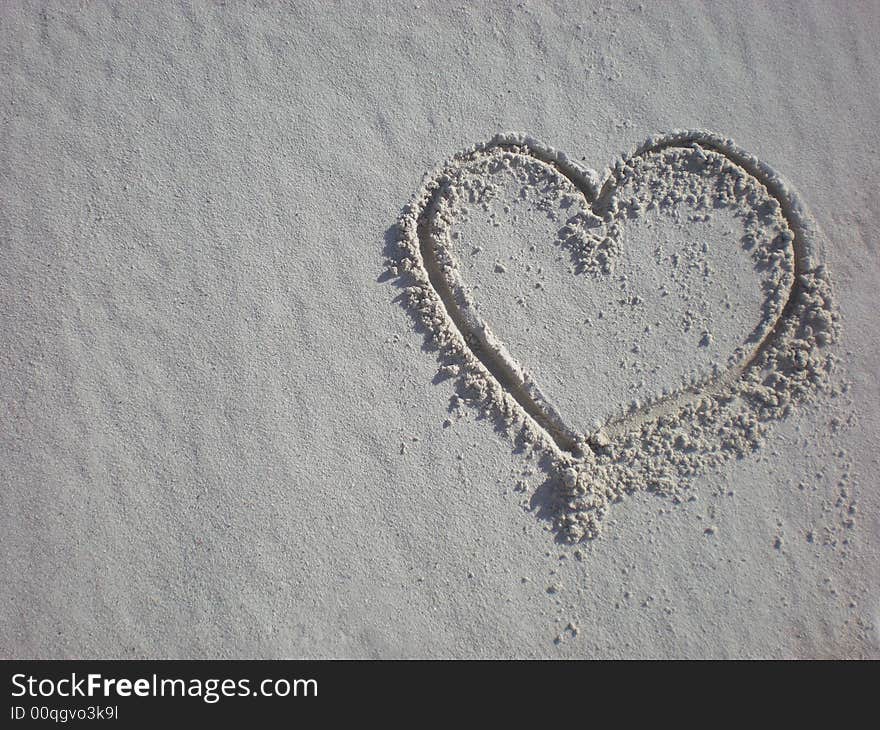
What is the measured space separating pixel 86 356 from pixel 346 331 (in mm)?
878

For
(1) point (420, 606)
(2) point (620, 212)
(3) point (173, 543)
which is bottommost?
(3) point (173, 543)

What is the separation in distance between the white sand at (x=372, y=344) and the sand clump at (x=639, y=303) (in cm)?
4

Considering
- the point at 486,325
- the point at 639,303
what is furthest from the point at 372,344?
the point at 639,303

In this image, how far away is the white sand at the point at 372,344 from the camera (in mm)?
2256

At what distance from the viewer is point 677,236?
245 centimetres

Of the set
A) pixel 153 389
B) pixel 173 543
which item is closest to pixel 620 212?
pixel 153 389

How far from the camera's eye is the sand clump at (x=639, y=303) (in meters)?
2.32

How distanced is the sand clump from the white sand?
39 mm

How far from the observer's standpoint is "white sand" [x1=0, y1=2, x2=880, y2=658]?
226 cm

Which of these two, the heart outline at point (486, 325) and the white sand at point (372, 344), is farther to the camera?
the heart outline at point (486, 325)

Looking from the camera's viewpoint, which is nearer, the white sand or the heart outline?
the white sand

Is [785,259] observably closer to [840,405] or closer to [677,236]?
[677,236]

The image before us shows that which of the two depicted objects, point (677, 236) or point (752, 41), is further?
point (752, 41)

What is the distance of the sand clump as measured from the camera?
2.32 meters
